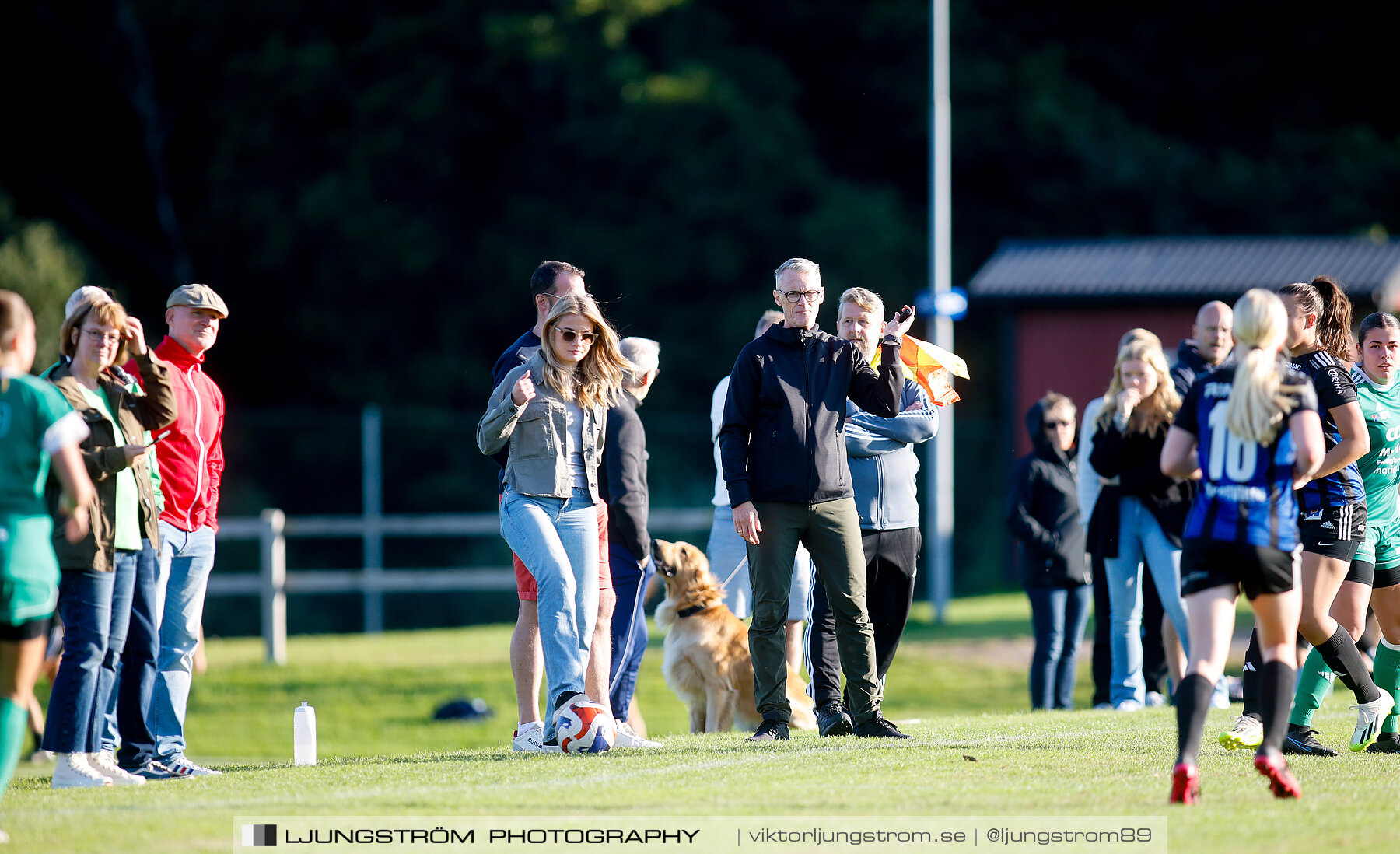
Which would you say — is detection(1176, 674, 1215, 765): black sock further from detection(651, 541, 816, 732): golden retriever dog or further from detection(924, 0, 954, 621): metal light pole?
detection(924, 0, 954, 621): metal light pole

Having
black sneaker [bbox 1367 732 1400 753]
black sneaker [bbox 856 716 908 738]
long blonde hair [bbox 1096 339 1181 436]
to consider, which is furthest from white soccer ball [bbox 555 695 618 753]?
black sneaker [bbox 1367 732 1400 753]

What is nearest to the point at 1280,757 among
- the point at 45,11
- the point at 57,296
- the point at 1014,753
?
the point at 1014,753

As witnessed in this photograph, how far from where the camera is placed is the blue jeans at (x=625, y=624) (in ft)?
26.1

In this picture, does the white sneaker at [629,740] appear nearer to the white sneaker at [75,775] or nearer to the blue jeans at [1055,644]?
the white sneaker at [75,775]

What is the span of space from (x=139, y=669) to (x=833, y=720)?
10.2 ft

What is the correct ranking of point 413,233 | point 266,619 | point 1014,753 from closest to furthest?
point 1014,753, point 266,619, point 413,233

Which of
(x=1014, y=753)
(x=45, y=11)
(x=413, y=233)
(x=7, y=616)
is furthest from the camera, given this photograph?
(x=45, y=11)

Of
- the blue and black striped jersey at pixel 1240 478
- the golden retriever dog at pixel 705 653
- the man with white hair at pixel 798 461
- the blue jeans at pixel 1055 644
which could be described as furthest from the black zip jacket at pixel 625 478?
the blue jeans at pixel 1055 644

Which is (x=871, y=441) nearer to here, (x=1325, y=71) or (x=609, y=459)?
(x=609, y=459)

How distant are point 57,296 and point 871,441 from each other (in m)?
20.1

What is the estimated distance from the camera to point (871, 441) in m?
7.64

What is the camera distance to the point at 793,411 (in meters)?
6.82

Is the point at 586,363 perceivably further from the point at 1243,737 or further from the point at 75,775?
the point at 1243,737

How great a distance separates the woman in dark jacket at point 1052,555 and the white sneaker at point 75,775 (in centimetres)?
581
